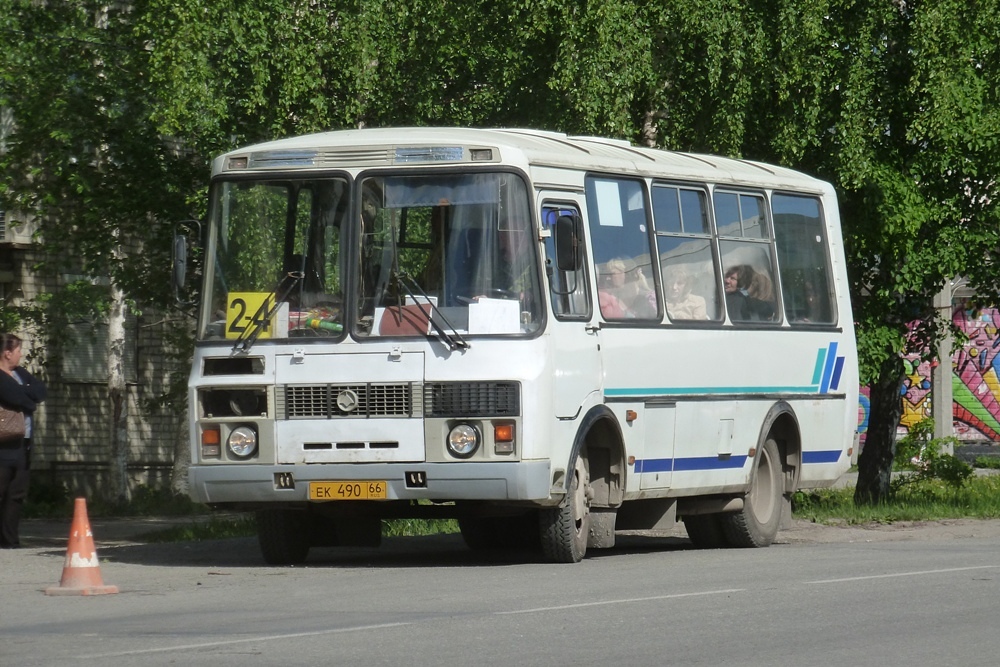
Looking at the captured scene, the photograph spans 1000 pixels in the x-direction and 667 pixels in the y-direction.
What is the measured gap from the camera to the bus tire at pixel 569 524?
1351 centimetres

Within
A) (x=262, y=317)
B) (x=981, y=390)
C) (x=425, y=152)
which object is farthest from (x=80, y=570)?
(x=981, y=390)

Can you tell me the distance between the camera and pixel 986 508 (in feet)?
67.0

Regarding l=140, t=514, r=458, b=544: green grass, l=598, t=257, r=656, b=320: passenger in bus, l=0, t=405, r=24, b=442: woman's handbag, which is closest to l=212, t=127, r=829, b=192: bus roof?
l=598, t=257, r=656, b=320: passenger in bus

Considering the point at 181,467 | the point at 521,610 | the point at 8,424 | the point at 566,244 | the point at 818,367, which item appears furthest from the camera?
the point at 181,467

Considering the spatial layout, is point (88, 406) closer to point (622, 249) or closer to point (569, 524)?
point (622, 249)

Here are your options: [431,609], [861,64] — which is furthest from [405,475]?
[861,64]

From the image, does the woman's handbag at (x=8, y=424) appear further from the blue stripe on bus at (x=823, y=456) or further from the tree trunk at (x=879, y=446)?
the tree trunk at (x=879, y=446)

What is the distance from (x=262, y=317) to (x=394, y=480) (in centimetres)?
153

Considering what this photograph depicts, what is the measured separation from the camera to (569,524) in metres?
13.5

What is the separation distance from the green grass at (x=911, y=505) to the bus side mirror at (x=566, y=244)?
23.4 feet

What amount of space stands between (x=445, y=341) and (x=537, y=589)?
216cm

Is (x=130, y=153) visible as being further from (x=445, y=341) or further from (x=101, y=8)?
(x=445, y=341)

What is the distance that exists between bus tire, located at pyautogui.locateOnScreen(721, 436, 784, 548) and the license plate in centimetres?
411

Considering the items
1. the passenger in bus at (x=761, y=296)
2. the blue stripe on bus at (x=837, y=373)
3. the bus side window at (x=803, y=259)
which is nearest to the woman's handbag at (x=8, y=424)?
the passenger in bus at (x=761, y=296)
